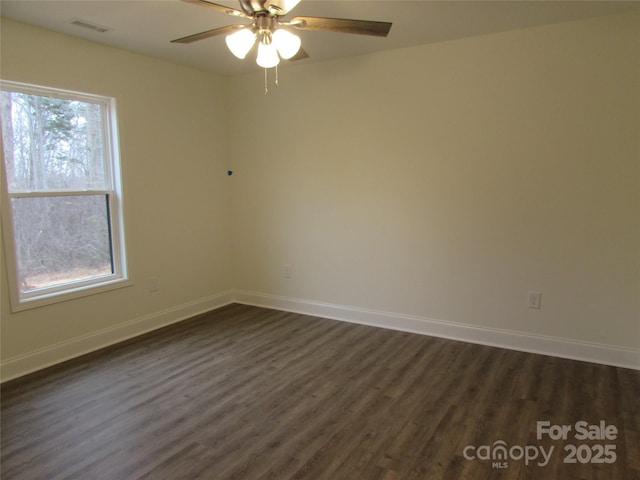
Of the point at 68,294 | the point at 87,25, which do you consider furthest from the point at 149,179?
the point at 87,25

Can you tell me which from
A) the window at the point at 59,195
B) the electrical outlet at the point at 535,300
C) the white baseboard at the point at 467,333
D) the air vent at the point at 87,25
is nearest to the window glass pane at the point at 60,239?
the window at the point at 59,195

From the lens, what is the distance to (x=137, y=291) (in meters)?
3.89

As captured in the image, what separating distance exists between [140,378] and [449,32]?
351cm

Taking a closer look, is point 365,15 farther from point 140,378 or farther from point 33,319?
point 33,319

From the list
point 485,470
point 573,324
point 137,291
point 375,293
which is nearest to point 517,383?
point 573,324

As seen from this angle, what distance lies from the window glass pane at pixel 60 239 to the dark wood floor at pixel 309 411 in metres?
0.71

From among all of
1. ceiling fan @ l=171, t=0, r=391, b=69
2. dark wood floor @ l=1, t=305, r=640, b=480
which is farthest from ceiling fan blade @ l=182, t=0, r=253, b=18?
dark wood floor @ l=1, t=305, r=640, b=480

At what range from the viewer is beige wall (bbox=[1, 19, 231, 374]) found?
3.12m

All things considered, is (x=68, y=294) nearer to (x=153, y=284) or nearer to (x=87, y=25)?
(x=153, y=284)

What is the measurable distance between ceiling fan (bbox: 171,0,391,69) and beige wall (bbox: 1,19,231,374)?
65.3 inches

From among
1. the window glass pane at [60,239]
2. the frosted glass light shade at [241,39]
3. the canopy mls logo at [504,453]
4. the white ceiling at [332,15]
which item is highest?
the white ceiling at [332,15]

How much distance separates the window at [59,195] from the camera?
3049 millimetres

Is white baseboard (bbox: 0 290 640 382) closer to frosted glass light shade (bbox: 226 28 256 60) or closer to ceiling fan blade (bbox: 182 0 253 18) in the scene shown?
frosted glass light shade (bbox: 226 28 256 60)

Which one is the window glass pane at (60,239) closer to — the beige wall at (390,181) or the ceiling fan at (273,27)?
the beige wall at (390,181)
